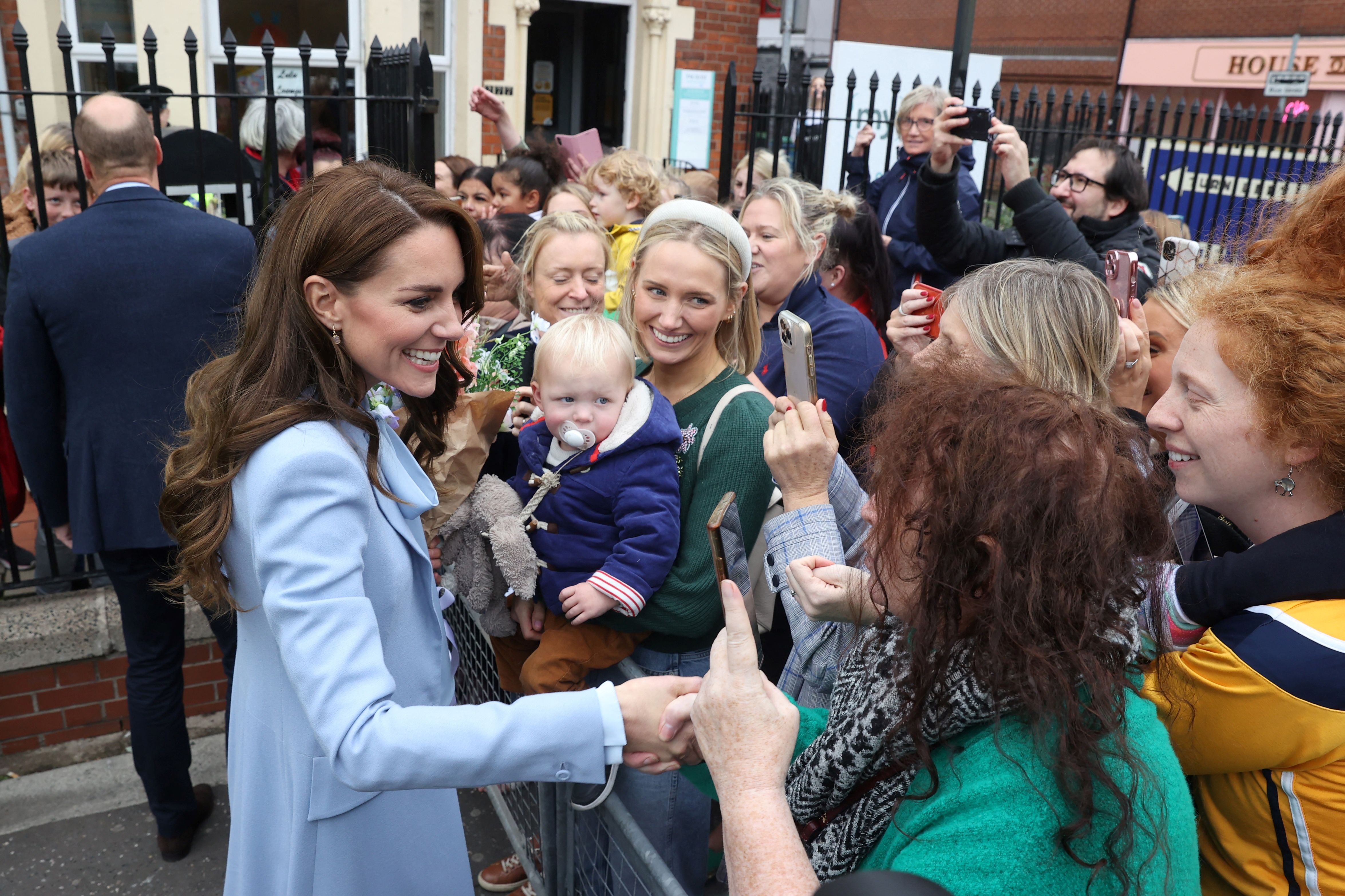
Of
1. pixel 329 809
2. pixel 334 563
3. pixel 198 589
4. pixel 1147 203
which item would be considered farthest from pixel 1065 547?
pixel 1147 203

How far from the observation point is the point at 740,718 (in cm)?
134

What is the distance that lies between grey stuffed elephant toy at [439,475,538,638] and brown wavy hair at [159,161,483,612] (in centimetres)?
72

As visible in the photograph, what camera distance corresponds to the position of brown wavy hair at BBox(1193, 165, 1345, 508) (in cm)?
144

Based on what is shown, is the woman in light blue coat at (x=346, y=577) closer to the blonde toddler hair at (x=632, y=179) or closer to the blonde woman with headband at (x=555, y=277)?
the blonde woman with headband at (x=555, y=277)

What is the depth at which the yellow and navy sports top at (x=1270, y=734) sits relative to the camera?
1.32 meters

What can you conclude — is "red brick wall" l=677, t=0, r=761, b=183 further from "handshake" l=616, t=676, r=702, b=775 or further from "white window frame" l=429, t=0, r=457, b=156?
"handshake" l=616, t=676, r=702, b=775

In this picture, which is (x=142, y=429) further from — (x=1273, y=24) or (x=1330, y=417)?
(x=1273, y=24)

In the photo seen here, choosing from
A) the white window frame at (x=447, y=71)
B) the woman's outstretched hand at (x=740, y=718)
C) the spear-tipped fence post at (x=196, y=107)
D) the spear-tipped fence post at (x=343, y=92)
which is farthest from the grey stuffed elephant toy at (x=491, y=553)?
the white window frame at (x=447, y=71)

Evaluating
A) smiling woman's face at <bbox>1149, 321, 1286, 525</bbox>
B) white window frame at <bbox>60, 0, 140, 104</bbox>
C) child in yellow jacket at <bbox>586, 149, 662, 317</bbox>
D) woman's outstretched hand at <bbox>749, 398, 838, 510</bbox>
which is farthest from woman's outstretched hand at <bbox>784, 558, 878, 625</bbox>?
white window frame at <bbox>60, 0, 140, 104</bbox>

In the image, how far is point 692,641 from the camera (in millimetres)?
2416

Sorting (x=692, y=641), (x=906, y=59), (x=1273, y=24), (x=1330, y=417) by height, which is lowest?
(x=692, y=641)

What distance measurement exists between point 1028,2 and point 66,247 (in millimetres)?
23603

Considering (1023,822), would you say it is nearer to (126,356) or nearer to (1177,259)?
(1177,259)

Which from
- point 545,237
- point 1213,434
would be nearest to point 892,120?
point 545,237
